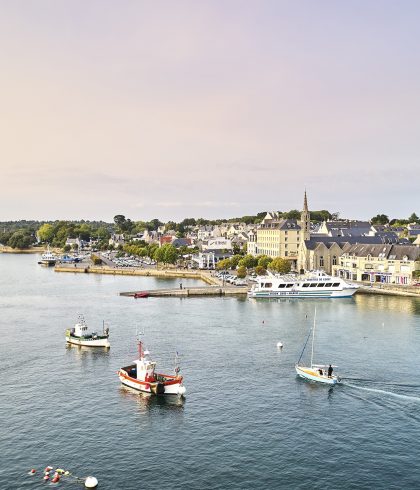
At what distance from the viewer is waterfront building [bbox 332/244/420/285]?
9425cm

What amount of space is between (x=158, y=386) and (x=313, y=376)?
38.8ft

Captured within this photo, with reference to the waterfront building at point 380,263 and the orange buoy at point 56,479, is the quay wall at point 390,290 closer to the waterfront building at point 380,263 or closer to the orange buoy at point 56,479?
the waterfront building at point 380,263

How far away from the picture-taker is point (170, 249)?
139750mm

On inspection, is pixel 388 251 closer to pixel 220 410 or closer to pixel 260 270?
pixel 260 270

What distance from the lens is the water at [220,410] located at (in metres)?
29.1

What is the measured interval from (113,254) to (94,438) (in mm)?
162207

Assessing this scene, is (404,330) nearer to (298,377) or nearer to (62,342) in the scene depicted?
(298,377)

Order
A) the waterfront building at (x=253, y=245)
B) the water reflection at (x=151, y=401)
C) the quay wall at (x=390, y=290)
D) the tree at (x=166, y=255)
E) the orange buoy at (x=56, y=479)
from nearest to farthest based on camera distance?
the orange buoy at (x=56, y=479), the water reflection at (x=151, y=401), the quay wall at (x=390, y=290), the tree at (x=166, y=255), the waterfront building at (x=253, y=245)

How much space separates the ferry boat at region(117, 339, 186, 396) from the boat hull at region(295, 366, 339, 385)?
968 cm

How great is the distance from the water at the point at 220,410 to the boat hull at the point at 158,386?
790mm

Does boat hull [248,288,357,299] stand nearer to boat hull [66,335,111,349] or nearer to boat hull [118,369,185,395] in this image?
boat hull [66,335,111,349]

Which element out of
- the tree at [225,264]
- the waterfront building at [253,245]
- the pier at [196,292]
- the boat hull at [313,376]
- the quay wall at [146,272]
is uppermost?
the waterfront building at [253,245]

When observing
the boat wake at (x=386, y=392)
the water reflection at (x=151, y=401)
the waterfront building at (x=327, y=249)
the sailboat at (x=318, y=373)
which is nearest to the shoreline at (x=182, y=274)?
the waterfront building at (x=327, y=249)

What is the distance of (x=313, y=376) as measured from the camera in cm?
4253
